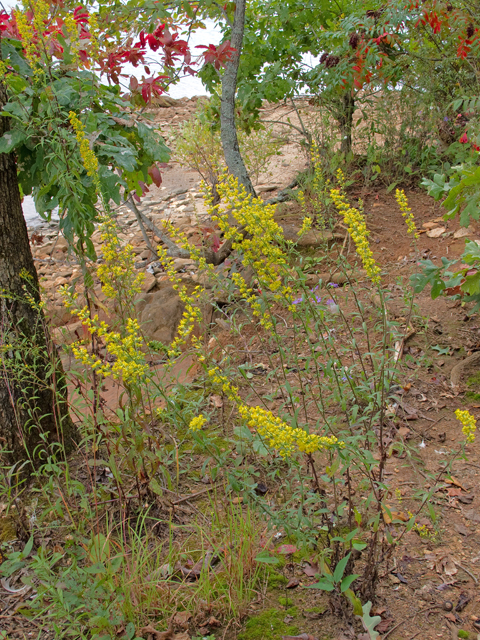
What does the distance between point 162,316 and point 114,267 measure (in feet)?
8.52

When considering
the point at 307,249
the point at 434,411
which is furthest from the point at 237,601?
the point at 307,249

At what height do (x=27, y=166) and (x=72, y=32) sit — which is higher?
(x=72, y=32)

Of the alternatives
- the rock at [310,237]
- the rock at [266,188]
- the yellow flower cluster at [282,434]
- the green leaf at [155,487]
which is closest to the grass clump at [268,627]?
the green leaf at [155,487]

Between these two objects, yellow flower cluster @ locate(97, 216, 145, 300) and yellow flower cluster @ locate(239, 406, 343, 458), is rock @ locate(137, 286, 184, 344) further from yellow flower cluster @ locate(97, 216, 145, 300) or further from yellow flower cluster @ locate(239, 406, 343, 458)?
yellow flower cluster @ locate(239, 406, 343, 458)

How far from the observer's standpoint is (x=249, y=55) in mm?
5570

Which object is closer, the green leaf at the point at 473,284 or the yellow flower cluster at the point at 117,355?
the yellow flower cluster at the point at 117,355

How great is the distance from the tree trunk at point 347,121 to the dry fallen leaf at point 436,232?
1.64 m

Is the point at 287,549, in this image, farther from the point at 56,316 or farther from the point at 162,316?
the point at 162,316

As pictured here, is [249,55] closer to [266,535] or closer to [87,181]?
[87,181]

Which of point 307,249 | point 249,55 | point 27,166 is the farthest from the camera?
point 249,55

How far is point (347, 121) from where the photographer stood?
5.72 metres

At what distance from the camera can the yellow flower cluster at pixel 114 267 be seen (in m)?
1.96

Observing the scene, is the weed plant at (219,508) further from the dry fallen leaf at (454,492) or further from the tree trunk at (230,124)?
the tree trunk at (230,124)

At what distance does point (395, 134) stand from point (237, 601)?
17.1 ft
